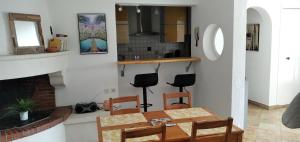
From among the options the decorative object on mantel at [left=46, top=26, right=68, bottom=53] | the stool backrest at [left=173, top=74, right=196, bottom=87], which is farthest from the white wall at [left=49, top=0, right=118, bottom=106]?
the stool backrest at [left=173, top=74, right=196, bottom=87]

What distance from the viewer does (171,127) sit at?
95.7 inches

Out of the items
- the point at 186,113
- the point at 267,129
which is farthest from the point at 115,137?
the point at 267,129

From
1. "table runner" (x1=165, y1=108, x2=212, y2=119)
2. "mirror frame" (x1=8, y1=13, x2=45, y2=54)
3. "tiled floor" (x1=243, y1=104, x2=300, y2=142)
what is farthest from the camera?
"tiled floor" (x1=243, y1=104, x2=300, y2=142)

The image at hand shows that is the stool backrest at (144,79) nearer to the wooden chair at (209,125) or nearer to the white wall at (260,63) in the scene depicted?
the wooden chair at (209,125)

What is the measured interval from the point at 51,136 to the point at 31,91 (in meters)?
0.96

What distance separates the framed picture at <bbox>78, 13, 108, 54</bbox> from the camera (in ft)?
13.7

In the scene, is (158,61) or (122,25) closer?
(158,61)

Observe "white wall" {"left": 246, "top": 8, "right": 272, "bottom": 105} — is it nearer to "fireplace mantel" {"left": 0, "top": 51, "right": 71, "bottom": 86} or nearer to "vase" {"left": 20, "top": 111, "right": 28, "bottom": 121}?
"fireplace mantel" {"left": 0, "top": 51, "right": 71, "bottom": 86}

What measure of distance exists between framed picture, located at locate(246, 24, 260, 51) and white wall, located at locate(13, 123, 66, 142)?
4.45 metres

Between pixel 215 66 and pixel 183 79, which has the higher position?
pixel 215 66

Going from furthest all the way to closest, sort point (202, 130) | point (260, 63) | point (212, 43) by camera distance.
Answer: point (260, 63), point (212, 43), point (202, 130)

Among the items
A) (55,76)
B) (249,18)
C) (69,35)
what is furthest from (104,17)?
(249,18)

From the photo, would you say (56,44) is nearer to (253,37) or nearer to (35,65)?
(35,65)

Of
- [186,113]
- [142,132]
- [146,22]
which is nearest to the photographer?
[142,132]
